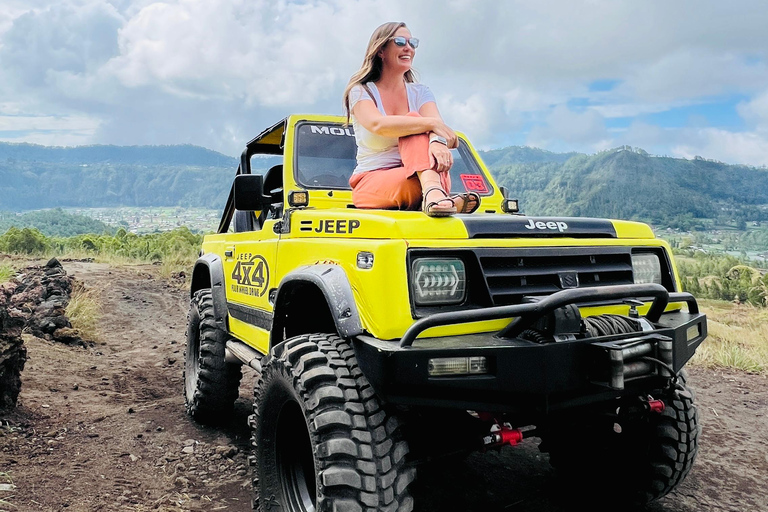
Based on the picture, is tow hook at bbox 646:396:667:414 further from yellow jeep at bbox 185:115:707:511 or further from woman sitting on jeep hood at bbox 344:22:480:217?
woman sitting on jeep hood at bbox 344:22:480:217

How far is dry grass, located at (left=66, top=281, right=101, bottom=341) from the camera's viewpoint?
7455 mm

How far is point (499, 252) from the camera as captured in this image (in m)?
2.31

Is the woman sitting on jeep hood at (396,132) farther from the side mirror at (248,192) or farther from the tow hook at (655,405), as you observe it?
the tow hook at (655,405)

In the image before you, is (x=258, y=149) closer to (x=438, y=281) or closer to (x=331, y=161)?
(x=331, y=161)

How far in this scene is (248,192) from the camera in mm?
3340

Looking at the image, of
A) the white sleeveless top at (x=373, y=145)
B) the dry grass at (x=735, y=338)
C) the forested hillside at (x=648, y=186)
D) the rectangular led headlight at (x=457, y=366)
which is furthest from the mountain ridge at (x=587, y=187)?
the dry grass at (x=735, y=338)

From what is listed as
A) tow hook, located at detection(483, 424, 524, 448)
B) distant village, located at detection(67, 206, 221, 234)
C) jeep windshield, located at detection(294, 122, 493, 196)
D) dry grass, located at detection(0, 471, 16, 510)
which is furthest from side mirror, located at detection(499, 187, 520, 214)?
dry grass, located at detection(0, 471, 16, 510)

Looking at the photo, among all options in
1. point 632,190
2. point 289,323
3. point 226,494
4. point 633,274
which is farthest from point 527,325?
point 632,190

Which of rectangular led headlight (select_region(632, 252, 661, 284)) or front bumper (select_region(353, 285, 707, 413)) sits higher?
rectangular led headlight (select_region(632, 252, 661, 284))

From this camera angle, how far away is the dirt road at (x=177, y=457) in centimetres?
315

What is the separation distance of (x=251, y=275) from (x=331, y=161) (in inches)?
33.4

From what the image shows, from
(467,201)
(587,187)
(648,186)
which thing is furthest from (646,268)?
(648,186)

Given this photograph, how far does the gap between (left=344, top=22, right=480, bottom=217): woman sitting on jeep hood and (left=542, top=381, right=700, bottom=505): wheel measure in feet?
4.14

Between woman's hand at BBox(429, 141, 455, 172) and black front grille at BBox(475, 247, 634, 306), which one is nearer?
black front grille at BBox(475, 247, 634, 306)
